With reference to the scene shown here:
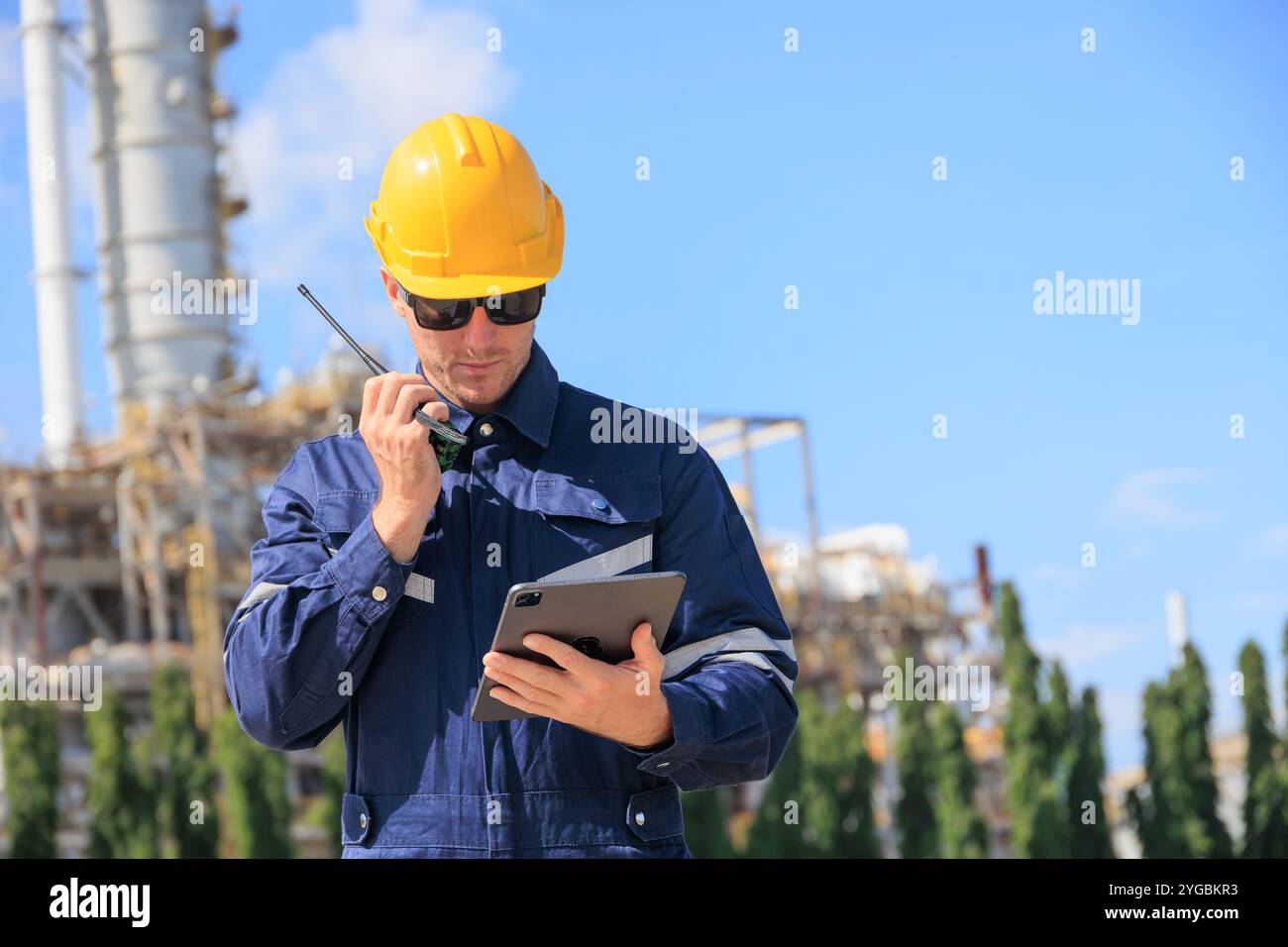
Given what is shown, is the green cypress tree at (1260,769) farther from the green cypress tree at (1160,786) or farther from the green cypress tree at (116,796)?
the green cypress tree at (116,796)

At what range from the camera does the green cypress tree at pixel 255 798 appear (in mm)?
29922

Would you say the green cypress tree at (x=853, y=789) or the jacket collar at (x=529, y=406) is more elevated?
the jacket collar at (x=529, y=406)

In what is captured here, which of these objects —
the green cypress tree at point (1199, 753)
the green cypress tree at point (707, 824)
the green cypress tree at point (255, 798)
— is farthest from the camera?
the green cypress tree at point (1199, 753)

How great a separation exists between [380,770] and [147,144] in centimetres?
4717

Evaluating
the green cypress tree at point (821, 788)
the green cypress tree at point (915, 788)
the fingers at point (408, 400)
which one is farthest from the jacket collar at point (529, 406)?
the green cypress tree at point (915, 788)

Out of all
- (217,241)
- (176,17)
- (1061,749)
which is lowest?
(1061,749)

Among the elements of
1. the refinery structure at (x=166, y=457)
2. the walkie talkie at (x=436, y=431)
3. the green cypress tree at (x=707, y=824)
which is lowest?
the green cypress tree at (x=707, y=824)

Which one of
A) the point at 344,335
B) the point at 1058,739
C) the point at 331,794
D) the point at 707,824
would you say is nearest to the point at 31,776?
the point at 331,794

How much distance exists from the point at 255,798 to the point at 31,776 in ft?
12.1

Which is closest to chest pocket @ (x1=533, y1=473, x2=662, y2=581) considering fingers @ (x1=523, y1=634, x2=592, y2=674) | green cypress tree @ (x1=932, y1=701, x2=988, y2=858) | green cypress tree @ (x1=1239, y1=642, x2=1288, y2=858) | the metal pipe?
fingers @ (x1=523, y1=634, x2=592, y2=674)
